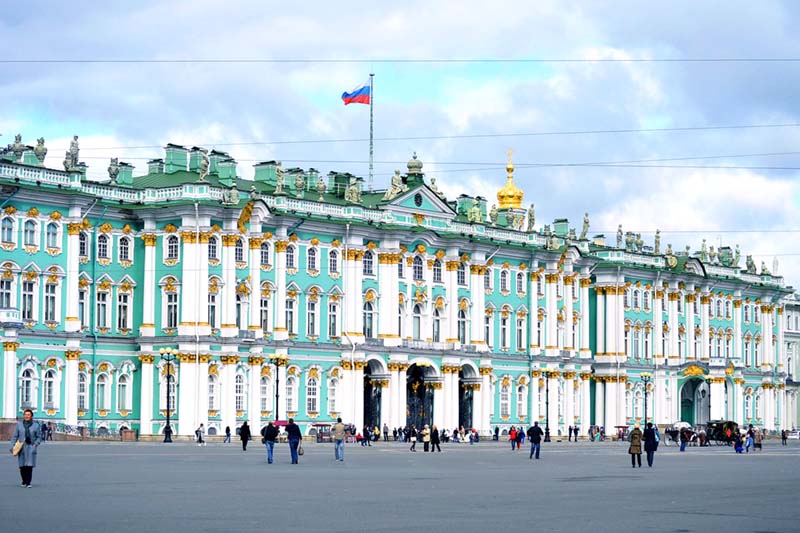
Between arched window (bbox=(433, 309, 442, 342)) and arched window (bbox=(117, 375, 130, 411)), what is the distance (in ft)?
76.5

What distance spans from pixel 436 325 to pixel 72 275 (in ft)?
92.9

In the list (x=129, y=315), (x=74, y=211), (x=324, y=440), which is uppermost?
(x=74, y=211)

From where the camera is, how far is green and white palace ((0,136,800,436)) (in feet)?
273

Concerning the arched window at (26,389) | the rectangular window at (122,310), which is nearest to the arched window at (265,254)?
the rectangular window at (122,310)

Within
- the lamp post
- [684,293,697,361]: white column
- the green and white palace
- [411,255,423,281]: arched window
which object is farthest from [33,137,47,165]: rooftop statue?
[684,293,697,361]: white column

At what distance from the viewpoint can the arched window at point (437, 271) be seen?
4070 inches

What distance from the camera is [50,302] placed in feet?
272

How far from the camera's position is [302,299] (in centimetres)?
9450

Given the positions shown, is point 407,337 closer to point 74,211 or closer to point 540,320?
point 540,320

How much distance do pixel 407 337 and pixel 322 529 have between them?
77.5 meters

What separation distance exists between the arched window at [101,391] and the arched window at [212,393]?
5.65 metres

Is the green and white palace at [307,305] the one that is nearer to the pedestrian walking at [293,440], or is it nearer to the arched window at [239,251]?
the arched window at [239,251]

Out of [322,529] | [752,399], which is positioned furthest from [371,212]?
[322,529]

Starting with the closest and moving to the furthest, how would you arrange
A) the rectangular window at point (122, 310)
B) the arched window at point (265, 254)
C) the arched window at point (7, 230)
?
the arched window at point (7, 230) → the rectangular window at point (122, 310) → the arched window at point (265, 254)
